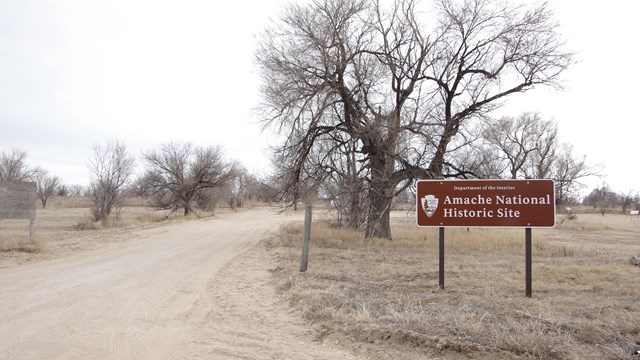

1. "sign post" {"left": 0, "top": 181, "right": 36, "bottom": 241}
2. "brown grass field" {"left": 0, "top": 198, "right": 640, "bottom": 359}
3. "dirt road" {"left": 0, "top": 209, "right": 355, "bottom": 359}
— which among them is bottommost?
"dirt road" {"left": 0, "top": 209, "right": 355, "bottom": 359}

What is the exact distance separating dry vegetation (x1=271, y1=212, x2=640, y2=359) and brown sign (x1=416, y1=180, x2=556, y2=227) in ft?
4.23

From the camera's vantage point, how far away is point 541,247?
1906 centimetres

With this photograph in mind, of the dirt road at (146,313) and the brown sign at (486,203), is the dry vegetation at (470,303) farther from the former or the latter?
the brown sign at (486,203)

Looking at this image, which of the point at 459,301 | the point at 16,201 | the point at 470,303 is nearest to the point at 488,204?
the point at 459,301

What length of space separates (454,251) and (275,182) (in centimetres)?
925

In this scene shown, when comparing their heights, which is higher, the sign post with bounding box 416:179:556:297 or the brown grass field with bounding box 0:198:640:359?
the sign post with bounding box 416:179:556:297

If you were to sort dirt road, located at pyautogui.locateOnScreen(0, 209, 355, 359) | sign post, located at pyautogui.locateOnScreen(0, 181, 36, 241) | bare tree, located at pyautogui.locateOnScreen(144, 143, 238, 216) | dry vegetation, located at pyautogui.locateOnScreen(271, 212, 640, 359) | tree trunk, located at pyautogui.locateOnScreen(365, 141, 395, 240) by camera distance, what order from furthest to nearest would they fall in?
bare tree, located at pyautogui.locateOnScreen(144, 143, 238, 216) < tree trunk, located at pyautogui.locateOnScreen(365, 141, 395, 240) < sign post, located at pyautogui.locateOnScreen(0, 181, 36, 241) < dirt road, located at pyautogui.locateOnScreen(0, 209, 355, 359) < dry vegetation, located at pyautogui.locateOnScreen(271, 212, 640, 359)

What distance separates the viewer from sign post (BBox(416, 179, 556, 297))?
9.11 metres

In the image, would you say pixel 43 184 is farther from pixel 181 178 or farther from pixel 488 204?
pixel 488 204

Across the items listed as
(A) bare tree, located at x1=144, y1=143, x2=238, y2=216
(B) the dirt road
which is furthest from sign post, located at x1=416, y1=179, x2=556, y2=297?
(A) bare tree, located at x1=144, y1=143, x2=238, y2=216

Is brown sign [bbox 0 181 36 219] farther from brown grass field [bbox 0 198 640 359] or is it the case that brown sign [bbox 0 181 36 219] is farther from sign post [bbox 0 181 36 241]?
brown grass field [bbox 0 198 640 359]

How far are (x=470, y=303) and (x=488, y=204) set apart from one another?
2613 mm

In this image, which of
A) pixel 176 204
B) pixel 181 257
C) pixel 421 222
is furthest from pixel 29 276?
pixel 176 204

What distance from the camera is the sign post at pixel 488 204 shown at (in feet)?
29.9
